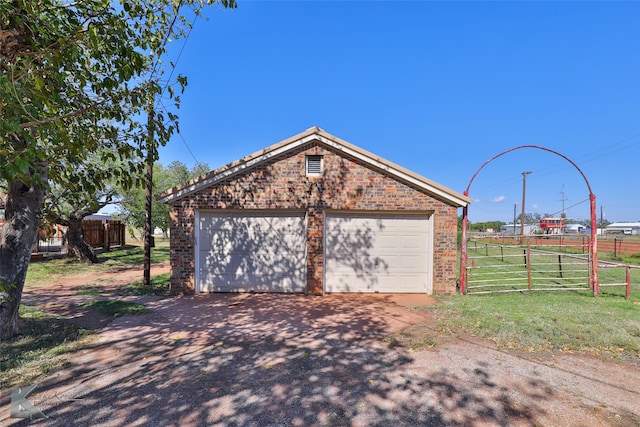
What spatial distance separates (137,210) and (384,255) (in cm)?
1400

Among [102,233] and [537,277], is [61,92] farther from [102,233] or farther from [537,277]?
[102,233]

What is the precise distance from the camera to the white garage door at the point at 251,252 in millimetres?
8141

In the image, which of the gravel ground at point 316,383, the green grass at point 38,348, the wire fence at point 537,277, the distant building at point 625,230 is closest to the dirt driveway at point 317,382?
the gravel ground at point 316,383

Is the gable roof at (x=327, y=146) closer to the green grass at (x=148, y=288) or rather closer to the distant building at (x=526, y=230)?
the green grass at (x=148, y=288)

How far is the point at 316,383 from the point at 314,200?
202 inches

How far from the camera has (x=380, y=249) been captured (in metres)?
8.35

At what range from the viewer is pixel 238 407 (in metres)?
3.15

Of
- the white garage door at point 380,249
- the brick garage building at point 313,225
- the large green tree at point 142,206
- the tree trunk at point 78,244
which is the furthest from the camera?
the large green tree at point 142,206

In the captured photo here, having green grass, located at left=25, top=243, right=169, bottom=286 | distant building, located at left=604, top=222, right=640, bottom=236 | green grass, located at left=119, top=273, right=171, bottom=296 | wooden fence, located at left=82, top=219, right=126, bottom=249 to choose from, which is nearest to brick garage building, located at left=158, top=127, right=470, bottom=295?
green grass, located at left=119, top=273, right=171, bottom=296

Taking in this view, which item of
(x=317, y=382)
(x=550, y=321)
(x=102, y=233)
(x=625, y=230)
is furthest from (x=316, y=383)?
(x=625, y=230)

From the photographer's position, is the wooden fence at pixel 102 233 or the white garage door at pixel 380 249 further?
the wooden fence at pixel 102 233

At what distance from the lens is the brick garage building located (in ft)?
26.2

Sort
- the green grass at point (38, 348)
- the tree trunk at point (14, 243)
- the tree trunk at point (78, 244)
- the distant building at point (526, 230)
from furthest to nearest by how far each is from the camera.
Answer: the distant building at point (526, 230) < the tree trunk at point (78, 244) < the tree trunk at point (14, 243) < the green grass at point (38, 348)

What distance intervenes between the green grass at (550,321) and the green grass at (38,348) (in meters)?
6.12
